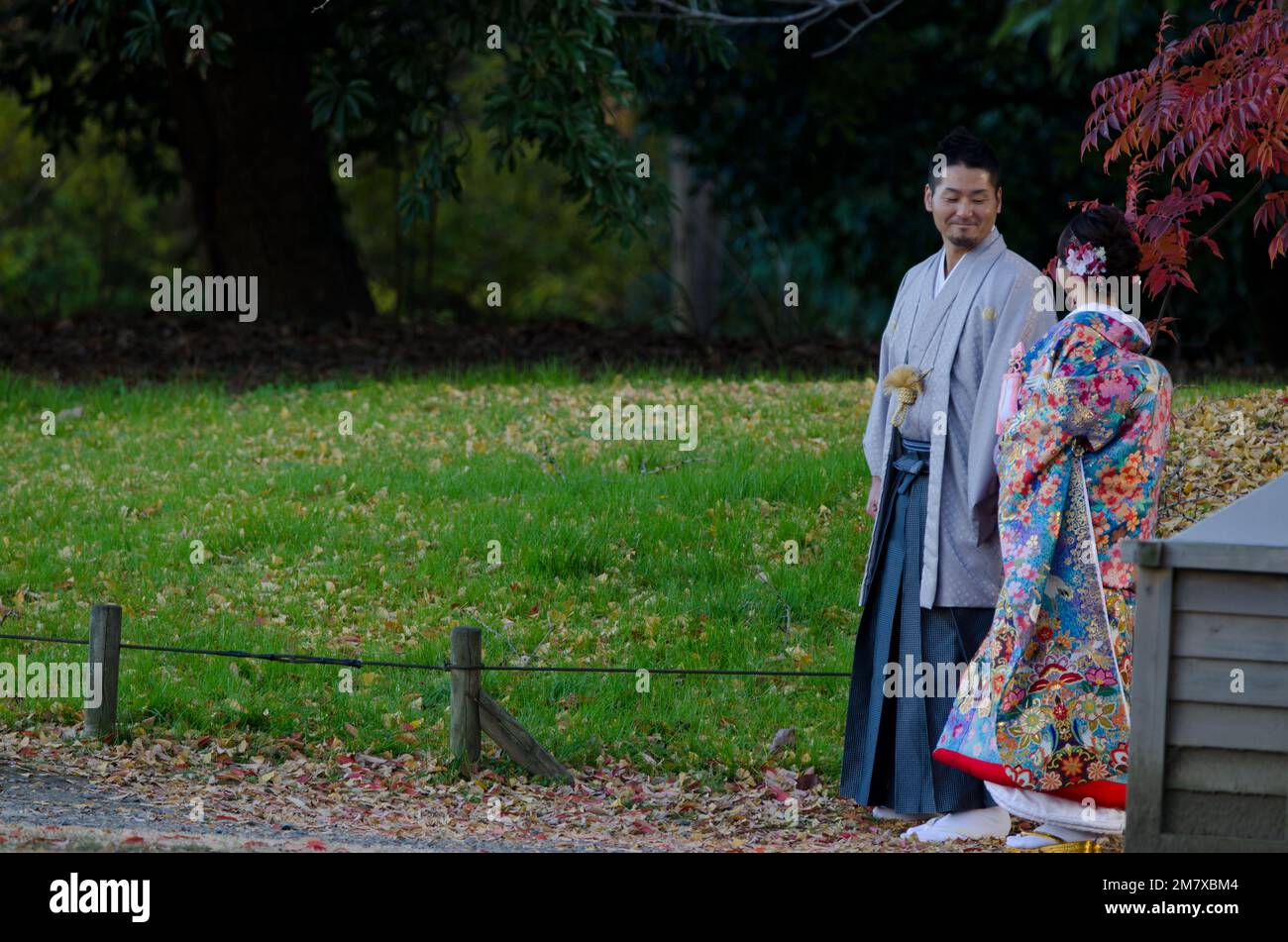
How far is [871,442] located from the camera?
6324mm

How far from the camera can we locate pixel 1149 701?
463cm

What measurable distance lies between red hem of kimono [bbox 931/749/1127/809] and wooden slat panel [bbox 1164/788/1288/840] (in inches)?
25.3

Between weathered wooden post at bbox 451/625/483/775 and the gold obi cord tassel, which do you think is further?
weathered wooden post at bbox 451/625/483/775

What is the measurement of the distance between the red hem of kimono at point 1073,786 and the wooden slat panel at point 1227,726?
738 millimetres

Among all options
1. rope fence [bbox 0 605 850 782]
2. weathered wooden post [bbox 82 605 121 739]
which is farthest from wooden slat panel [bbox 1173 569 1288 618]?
weathered wooden post [bbox 82 605 121 739]

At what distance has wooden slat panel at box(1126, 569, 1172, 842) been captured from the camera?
4.59 meters

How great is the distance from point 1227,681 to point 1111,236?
1.59 metres

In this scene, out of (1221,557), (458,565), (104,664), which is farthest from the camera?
(458,565)

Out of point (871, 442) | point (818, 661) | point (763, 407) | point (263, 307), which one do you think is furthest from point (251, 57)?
point (871, 442)

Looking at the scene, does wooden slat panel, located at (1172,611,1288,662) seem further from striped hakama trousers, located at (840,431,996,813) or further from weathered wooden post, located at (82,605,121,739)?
weathered wooden post, located at (82,605,121,739)

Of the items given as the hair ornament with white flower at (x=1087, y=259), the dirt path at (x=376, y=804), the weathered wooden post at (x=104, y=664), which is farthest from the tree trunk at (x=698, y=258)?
the hair ornament with white flower at (x=1087, y=259)

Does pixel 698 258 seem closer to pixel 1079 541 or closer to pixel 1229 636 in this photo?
pixel 1079 541

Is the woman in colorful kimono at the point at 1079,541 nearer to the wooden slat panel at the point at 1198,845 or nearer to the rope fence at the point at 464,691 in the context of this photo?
the wooden slat panel at the point at 1198,845

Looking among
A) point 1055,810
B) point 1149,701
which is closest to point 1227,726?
point 1149,701
